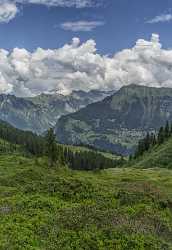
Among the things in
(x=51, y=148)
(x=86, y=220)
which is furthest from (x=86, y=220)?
(x=51, y=148)

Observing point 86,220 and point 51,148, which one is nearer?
point 86,220

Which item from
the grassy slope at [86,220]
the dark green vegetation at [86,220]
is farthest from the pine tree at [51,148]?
the grassy slope at [86,220]

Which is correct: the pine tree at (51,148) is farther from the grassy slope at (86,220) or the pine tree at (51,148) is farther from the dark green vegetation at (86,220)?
the grassy slope at (86,220)

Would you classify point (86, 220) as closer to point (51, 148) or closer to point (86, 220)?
point (86, 220)

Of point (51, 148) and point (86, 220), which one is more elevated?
point (51, 148)

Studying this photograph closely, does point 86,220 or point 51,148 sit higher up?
point 51,148

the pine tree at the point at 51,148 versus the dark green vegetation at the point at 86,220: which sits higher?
the pine tree at the point at 51,148

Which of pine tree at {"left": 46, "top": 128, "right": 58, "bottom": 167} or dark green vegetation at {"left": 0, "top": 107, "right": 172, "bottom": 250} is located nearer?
dark green vegetation at {"left": 0, "top": 107, "right": 172, "bottom": 250}

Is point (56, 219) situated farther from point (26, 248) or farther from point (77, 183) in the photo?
point (77, 183)

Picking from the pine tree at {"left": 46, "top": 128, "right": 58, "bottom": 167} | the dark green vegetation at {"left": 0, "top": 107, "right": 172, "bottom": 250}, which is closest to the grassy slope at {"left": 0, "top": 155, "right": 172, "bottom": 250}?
the dark green vegetation at {"left": 0, "top": 107, "right": 172, "bottom": 250}

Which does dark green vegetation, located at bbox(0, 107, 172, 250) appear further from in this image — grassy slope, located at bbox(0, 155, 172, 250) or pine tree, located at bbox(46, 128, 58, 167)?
pine tree, located at bbox(46, 128, 58, 167)

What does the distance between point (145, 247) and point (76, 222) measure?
20.1ft

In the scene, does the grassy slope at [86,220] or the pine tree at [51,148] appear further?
the pine tree at [51,148]

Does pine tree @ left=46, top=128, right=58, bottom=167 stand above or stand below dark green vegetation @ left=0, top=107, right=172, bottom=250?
above
